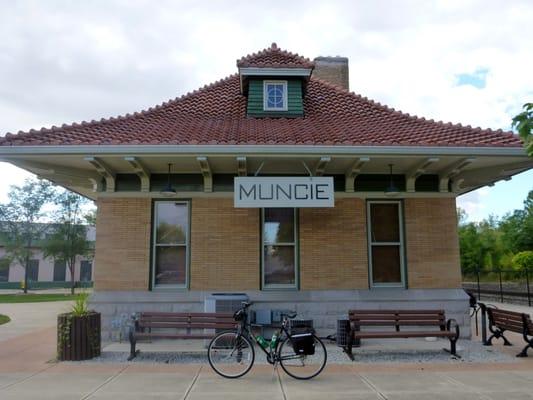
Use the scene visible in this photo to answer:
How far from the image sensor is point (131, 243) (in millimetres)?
10508

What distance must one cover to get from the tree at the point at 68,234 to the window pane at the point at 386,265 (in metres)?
31.4

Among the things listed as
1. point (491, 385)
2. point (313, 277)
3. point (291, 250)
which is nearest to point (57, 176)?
point (291, 250)

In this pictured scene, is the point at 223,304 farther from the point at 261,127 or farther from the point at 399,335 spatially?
the point at 261,127

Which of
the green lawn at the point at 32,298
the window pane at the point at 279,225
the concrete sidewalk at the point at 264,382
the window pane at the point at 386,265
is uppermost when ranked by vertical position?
the window pane at the point at 279,225

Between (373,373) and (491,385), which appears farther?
(373,373)

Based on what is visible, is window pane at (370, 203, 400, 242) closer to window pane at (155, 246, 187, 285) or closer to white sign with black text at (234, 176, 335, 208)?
white sign with black text at (234, 176, 335, 208)

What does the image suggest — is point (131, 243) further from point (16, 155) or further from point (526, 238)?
point (526, 238)

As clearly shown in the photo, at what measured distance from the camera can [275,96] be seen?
1258 centimetres

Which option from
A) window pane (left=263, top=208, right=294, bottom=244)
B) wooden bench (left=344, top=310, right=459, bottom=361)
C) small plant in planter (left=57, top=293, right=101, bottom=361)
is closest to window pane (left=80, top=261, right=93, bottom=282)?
window pane (left=263, top=208, right=294, bottom=244)

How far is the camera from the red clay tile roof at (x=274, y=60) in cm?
1262

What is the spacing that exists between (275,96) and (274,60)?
153 centimetres

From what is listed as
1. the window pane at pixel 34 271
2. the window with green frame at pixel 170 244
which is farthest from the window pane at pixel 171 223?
the window pane at pixel 34 271

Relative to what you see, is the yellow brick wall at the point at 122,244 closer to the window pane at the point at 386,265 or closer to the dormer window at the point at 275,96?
the dormer window at the point at 275,96

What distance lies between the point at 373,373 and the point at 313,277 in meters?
3.22
